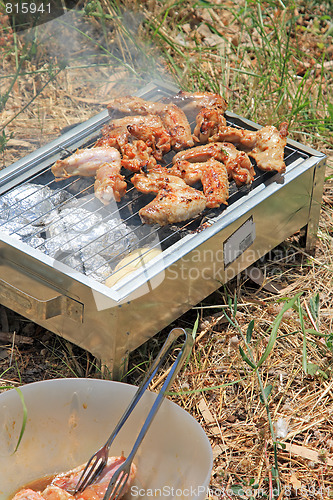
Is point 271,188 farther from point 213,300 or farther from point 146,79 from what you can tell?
point 146,79

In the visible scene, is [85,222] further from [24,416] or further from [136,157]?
[24,416]

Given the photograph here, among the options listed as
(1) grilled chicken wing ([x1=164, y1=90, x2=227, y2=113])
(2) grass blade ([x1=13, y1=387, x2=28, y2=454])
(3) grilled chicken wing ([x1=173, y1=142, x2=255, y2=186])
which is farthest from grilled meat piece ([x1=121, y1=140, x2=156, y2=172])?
(2) grass blade ([x1=13, y1=387, x2=28, y2=454])

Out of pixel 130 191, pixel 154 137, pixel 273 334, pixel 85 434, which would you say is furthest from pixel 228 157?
pixel 85 434

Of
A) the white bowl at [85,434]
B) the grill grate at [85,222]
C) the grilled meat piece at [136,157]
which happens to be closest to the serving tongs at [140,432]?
the white bowl at [85,434]

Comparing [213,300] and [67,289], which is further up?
[67,289]

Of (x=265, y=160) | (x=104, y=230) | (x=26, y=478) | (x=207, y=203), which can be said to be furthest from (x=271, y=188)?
(x=26, y=478)

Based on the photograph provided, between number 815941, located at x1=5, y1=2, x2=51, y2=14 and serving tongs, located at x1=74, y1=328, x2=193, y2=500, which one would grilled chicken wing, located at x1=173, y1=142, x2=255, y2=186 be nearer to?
serving tongs, located at x1=74, y1=328, x2=193, y2=500

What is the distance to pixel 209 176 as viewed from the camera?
3188 mm

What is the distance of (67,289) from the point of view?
2791mm

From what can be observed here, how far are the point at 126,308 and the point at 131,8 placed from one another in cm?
336

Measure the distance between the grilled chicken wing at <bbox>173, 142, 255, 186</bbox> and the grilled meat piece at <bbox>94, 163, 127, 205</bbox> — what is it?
1.23ft

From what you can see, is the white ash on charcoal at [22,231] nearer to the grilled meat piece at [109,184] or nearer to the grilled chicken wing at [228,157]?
the grilled meat piece at [109,184]

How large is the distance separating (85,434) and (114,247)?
0.89m

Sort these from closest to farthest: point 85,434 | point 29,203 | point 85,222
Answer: point 85,434
point 85,222
point 29,203
